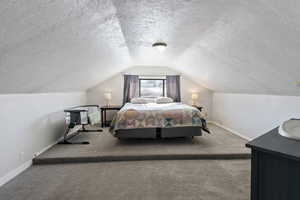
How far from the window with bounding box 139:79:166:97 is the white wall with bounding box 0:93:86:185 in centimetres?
280

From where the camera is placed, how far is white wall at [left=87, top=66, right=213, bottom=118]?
17.0 ft

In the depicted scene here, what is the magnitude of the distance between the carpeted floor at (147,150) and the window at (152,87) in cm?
236

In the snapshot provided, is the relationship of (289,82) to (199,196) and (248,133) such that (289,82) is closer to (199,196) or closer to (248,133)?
(248,133)

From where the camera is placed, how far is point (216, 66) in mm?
3082

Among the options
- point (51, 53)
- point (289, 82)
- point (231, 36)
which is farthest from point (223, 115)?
point (51, 53)

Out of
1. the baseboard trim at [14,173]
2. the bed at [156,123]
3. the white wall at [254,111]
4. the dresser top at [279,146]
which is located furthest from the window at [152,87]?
the dresser top at [279,146]

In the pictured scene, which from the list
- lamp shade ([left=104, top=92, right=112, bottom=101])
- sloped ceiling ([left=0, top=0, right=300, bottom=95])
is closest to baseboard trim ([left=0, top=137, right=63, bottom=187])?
sloped ceiling ([left=0, top=0, right=300, bottom=95])

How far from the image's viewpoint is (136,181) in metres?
1.94

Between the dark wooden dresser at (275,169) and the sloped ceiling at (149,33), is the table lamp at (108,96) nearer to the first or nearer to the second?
the sloped ceiling at (149,33)

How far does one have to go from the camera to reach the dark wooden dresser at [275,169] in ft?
2.70

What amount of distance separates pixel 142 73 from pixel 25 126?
3.70 metres

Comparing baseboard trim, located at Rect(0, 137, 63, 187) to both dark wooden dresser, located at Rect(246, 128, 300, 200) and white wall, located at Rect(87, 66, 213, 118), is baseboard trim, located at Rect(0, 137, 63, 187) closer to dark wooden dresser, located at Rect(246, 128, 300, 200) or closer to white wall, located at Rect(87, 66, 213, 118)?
dark wooden dresser, located at Rect(246, 128, 300, 200)

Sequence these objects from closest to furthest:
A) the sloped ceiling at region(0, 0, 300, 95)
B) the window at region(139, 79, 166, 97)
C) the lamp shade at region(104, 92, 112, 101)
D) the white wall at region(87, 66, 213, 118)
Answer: the sloped ceiling at region(0, 0, 300, 95) < the lamp shade at region(104, 92, 112, 101) < the white wall at region(87, 66, 213, 118) < the window at region(139, 79, 166, 97)

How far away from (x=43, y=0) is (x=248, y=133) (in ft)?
13.4
